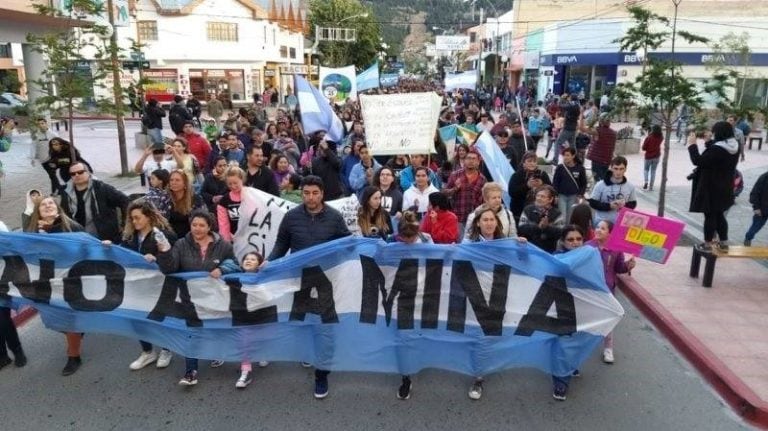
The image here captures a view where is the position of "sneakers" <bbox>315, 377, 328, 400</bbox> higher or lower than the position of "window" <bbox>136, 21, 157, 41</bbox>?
Result: lower

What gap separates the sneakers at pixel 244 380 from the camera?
16.7ft

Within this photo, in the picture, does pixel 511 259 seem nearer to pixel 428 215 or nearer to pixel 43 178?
pixel 428 215

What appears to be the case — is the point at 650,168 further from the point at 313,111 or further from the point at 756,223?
the point at 313,111

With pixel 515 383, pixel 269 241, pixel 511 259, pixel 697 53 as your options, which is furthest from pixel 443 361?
pixel 697 53

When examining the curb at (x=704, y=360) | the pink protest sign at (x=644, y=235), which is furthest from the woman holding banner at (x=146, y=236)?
the curb at (x=704, y=360)

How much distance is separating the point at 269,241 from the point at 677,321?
4364 mm

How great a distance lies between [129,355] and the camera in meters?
5.70

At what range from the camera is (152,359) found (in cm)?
554

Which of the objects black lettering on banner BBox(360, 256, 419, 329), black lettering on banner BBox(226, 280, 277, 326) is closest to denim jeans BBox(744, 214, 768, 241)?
black lettering on banner BBox(360, 256, 419, 329)

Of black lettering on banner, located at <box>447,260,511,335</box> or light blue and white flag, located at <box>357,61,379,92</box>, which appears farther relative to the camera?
light blue and white flag, located at <box>357,61,379,92</box>

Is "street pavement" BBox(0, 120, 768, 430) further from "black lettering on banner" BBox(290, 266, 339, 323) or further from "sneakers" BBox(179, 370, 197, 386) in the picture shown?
"black lettering on banner" BBox(290, 266, 339, 323)

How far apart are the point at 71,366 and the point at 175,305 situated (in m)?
1.20

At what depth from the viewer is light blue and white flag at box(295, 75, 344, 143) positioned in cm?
1094

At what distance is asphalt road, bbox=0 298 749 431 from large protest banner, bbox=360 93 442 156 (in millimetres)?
4351
